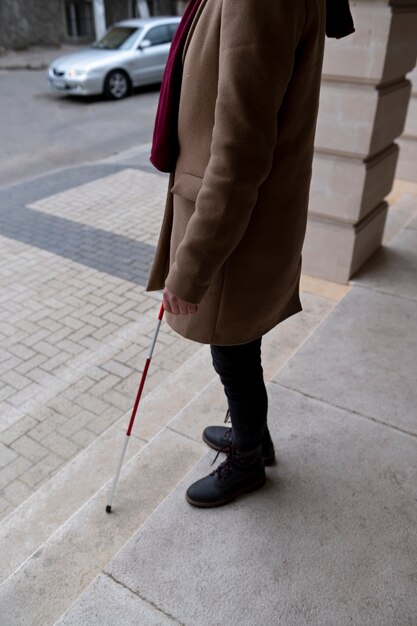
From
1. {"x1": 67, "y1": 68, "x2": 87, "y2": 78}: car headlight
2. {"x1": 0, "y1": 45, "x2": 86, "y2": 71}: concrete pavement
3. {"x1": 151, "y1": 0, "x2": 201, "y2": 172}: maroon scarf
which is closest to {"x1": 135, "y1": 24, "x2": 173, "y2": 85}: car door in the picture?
{"x1": 67, "y1": 68, "x2": 87, "y2": 78}: car headlight

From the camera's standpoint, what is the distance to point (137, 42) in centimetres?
1273

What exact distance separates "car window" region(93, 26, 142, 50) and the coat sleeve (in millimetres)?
12627

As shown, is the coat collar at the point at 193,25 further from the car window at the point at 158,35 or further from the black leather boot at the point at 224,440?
the car window at the point at 158,35

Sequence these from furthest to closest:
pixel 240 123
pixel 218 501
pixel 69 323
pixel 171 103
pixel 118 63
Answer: pixel 118 63, pixel 69 323, pixel 218 501, pixel 171 103, pixel 240 123

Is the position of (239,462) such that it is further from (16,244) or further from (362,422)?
(16,244)

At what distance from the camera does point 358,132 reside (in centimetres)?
377

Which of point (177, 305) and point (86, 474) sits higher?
point (177, 305)

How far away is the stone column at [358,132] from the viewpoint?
3.50 meters

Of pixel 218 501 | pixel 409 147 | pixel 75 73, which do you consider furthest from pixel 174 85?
pixel 75 73

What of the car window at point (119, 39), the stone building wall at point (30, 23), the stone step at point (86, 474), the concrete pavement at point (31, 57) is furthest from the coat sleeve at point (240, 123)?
the stone building wall at point (30, 23)

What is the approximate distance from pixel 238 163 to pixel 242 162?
11 mm

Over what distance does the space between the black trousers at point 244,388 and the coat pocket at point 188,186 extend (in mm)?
569

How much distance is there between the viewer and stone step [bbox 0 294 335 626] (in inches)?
82.1

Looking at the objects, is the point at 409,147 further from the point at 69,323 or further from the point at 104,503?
the point at 104,503
